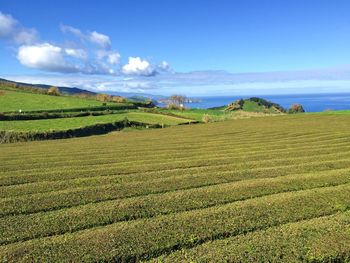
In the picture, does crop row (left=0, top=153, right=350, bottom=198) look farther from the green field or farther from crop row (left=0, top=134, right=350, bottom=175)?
the green field

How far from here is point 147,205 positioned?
9.30 metres

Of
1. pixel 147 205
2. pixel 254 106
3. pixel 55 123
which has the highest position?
pixel 254 106

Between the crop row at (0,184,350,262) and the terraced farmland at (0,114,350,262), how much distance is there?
0.02 metres

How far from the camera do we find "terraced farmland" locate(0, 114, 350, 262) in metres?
6.69

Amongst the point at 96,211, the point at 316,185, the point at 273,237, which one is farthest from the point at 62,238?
the point at 316,185

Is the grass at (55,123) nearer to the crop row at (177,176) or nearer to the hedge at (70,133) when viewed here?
the hedge at (70,133)

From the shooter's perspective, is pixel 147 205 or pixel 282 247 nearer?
pixel 282 247

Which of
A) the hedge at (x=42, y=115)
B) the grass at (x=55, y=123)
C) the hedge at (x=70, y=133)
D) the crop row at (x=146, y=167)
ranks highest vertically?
the crop row at (x=146, y=167)

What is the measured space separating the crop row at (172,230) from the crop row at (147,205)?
0.40 metres

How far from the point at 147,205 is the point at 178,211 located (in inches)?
36.3

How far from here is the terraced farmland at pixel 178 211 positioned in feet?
21.9

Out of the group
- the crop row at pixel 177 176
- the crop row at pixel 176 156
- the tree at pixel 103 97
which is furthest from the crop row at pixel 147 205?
the tree at pixel 103 97

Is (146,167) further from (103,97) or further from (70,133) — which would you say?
(103,97)

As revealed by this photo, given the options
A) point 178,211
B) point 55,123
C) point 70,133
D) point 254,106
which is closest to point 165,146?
point 178,211
